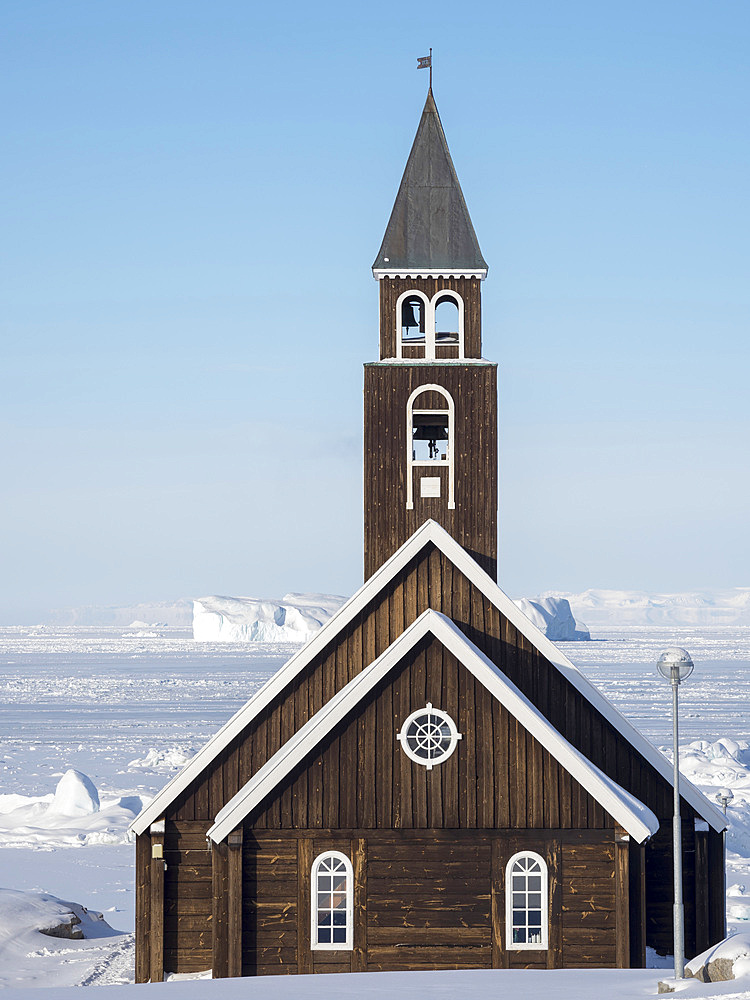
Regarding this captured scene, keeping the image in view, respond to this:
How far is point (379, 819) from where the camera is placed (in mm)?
18812

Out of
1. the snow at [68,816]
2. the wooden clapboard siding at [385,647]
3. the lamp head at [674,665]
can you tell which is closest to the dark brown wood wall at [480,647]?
the wooden clapboard siding at [385,647]

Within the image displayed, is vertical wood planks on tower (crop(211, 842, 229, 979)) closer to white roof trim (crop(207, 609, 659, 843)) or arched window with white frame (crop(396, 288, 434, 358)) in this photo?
white roof trim (crop(207, 609, 659, 843))

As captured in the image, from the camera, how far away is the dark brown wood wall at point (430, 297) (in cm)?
2262

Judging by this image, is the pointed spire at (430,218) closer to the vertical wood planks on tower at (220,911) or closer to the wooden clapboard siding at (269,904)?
the wooden clapboard siding at (269,904)

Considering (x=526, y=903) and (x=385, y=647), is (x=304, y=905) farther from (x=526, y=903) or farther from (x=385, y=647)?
(x=385, y=647)

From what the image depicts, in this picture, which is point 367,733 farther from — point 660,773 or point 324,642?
point 660,773

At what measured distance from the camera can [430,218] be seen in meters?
23.1

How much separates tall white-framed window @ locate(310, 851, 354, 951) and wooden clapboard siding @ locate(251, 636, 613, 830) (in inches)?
25.4

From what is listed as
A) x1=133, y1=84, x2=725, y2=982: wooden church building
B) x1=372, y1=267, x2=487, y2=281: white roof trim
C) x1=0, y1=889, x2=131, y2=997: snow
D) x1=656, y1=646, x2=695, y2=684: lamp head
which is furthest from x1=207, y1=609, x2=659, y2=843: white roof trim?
x1=372, y1=267, x2=487, y2=281: white roof trim

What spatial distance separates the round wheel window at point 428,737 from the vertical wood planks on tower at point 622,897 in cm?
278

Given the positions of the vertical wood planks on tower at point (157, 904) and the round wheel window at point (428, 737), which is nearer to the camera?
the round wheel window at point (428, 737)

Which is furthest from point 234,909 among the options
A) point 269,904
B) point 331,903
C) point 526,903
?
point 526,903

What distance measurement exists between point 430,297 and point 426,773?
28.4 feet

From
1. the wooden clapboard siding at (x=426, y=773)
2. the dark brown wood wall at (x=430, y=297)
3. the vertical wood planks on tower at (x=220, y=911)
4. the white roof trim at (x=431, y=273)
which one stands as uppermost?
the white roof trim at (x=431, y=273)
